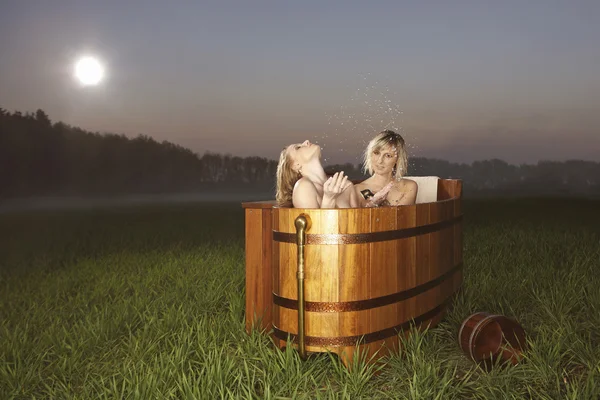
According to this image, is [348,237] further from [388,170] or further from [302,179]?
[388,170]

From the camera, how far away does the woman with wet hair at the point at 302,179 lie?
3570 mm

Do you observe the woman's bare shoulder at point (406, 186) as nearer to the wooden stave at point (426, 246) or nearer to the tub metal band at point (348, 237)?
the wooden stave at point (426, 246)

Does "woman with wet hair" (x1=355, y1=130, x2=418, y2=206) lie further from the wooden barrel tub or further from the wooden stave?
the wooden barrel tub

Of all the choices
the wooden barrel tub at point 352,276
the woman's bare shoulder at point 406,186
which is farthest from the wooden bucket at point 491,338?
the woman's bare shoulder at point 406,186

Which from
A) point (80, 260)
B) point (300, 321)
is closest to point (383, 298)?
point (300, 321)

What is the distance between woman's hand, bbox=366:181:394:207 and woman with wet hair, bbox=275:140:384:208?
2.65 feet

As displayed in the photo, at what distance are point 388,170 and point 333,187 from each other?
1.49 m

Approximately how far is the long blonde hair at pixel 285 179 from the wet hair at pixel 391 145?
1109 mm

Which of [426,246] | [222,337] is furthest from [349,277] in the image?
[222,337]

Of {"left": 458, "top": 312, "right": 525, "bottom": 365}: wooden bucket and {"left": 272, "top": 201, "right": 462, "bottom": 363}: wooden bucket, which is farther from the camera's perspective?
{"left": 458, "top": 312, "right": 525, "bottom": 365}: wooden bucket

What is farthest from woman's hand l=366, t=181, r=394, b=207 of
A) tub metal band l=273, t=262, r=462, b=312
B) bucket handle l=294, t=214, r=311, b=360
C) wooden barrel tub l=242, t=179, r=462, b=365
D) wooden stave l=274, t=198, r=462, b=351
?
bucket handle l=294, t=214, r=311, b=360

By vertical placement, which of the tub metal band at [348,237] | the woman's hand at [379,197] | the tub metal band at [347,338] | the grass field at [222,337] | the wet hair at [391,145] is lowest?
the grass field at [222,337]

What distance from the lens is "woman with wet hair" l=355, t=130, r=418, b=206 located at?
4.61m

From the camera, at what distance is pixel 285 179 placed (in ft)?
12.4
